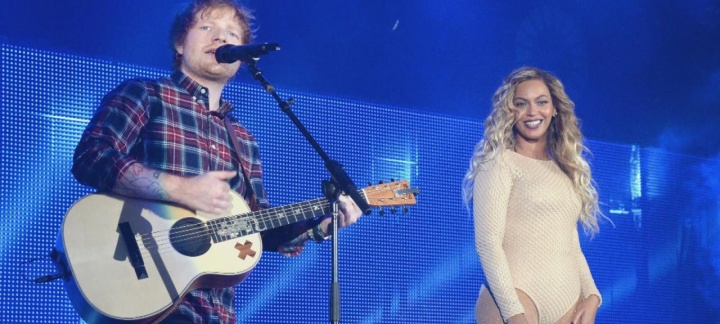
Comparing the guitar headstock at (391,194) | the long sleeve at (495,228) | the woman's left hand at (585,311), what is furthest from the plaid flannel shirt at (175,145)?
the woman's left hand at (585,311)

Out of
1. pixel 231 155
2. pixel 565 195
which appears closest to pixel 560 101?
pixel 565 195

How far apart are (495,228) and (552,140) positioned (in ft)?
2.35

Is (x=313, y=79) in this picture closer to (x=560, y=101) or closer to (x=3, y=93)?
(x=3, y=93)

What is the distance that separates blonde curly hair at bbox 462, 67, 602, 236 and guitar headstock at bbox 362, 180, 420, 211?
Result: 0.30 metres

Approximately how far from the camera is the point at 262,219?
3.53m

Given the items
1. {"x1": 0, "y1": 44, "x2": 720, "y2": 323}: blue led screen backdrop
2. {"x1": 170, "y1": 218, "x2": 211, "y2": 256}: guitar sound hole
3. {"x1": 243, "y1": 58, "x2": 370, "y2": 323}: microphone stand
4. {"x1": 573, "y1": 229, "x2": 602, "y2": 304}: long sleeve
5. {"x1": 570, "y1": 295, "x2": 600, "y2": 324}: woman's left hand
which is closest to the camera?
{"x1": 243, "y1": 58, "x2": 370, "y2": 323}: microphone stand

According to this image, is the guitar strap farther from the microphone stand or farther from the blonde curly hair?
the blonde curly hair

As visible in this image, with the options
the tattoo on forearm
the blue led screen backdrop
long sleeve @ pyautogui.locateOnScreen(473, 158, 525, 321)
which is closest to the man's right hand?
the tattoo on forearm

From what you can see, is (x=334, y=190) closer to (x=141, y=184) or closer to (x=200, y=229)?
(x=200, y=229)

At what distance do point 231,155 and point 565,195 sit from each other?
1.39m

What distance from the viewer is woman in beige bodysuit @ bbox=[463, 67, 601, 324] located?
3721mm

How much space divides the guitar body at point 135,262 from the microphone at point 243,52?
565 mm

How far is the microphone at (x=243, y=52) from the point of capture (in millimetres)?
3232

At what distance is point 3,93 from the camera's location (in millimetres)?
5141
